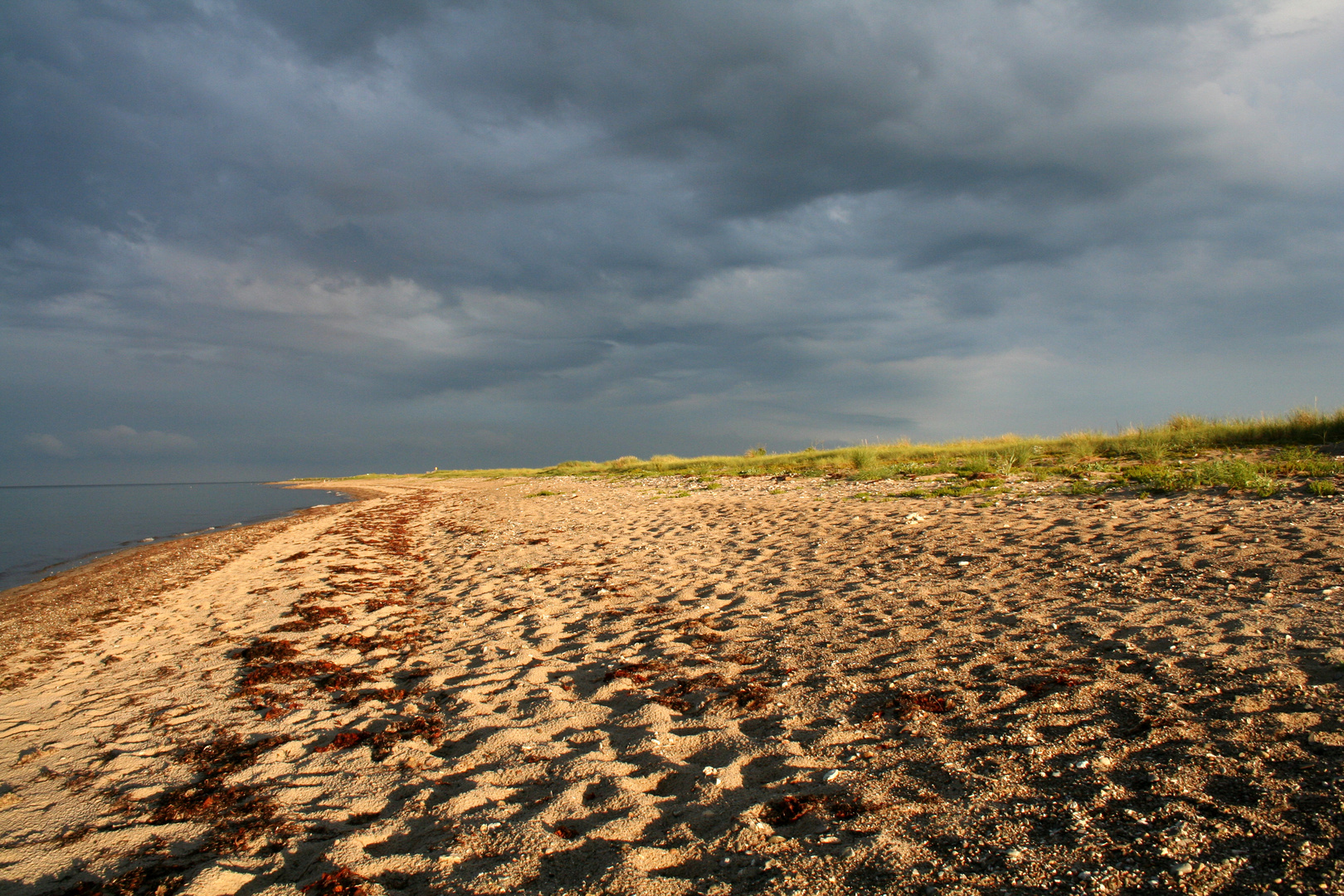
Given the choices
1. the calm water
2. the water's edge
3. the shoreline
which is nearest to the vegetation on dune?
the shoreline

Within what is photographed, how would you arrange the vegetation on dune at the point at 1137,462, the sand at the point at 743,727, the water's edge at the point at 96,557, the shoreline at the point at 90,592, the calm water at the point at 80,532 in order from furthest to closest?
the calm water at the point at 80,532
the water's edge at the point at 96,557
the vegetation on dune at the point at 1137,462
the shoreline at the point at 90,592
the sand at the point at 743,727

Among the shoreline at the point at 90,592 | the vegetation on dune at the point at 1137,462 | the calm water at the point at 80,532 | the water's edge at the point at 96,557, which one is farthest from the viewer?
the calm water at the point at 80,532

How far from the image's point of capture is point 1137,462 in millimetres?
16062

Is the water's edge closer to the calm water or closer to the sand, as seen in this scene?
the calm water

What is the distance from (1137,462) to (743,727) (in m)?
16.9

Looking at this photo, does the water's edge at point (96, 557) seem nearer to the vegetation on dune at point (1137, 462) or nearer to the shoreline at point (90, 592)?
the shoreline at point (90, 592)

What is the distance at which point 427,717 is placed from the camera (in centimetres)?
496

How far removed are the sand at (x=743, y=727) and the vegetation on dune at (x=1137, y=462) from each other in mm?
2165

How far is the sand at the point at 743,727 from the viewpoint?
2.84 meters

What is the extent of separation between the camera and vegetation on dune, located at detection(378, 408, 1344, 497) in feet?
35.9

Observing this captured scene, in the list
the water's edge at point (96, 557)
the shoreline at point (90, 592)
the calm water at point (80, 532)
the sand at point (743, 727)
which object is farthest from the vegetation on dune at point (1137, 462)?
the calm water at point (80, 532)

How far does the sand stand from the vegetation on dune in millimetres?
2165

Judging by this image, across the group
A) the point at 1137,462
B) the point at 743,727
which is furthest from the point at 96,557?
the point at 1137,462

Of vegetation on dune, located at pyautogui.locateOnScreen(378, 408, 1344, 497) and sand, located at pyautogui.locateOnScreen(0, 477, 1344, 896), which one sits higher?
vegetation on dune, located at pyautogui.locateOnScreen(378, 408, 1344, 497)
